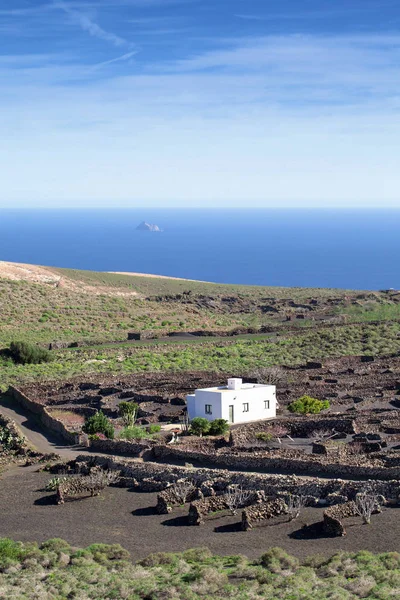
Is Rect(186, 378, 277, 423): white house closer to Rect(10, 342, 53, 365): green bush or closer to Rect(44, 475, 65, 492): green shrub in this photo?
Rect(44, 475, 65, 492): green shrub

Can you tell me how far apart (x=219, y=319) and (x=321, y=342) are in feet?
72.2

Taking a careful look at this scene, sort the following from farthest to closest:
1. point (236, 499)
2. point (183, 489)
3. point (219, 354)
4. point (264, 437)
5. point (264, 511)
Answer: point (219, 354), point (264, 437), point (183, 489), point (236, 499), point (264, 511)

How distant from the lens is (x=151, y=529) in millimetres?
28281

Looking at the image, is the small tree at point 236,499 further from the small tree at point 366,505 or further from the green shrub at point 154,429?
the green shrub at point 154,429

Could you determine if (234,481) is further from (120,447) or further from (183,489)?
(120,447)

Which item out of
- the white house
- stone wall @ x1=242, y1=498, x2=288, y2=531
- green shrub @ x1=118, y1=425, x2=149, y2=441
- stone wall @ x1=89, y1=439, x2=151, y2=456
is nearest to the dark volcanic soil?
stone wall @ x1=242, y1=498, x2=288, y2=531

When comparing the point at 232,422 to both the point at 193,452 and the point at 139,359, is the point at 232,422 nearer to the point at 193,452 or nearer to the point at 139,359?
the point at 193,452

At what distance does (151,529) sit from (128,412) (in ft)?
55.9

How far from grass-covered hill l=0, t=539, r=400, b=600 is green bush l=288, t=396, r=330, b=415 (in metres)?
21.0

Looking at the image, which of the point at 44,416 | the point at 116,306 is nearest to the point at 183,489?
the point at 44,416

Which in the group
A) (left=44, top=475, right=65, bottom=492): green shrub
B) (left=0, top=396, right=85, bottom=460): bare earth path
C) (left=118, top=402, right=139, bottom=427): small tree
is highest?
(left=118, top=402, right=139, bottom=427): small tree

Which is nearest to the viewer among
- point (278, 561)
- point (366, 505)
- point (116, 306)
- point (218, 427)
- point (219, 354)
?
point (278, 561)

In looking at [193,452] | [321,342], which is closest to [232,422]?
[193,452]

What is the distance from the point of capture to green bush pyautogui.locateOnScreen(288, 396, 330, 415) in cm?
4572
